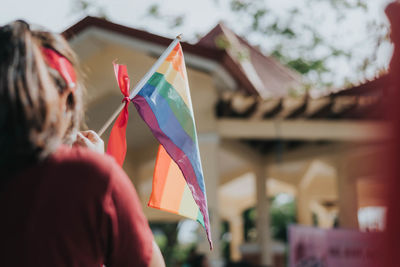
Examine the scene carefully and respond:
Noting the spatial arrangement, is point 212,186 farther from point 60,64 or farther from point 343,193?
point 60,64

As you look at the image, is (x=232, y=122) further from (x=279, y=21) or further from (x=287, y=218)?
(x=287, y=218)

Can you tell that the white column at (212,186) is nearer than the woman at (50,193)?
No

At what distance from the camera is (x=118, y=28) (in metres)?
7.41

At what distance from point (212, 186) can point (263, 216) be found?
9.99 ft

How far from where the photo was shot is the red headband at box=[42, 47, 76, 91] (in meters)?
1.16

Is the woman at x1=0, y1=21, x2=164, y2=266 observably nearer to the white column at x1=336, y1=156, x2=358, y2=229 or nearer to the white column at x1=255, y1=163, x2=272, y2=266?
Answer: the white column at x1=336, y1=156, x2=358, y2=229

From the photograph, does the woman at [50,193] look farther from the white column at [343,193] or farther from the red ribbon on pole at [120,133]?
the white column at [343,193]

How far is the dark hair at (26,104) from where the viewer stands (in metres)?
1.03

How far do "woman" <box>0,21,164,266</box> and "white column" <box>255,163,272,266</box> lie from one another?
9.28 m

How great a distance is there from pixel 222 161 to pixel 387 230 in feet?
32.5

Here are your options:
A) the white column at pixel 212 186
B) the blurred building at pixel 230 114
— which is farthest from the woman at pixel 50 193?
the white column at pixel 212 186

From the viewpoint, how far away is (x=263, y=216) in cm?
1021

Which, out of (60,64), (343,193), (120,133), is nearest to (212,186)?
(343,193)

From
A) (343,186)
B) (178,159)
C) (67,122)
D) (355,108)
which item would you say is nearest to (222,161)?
(343,186)
